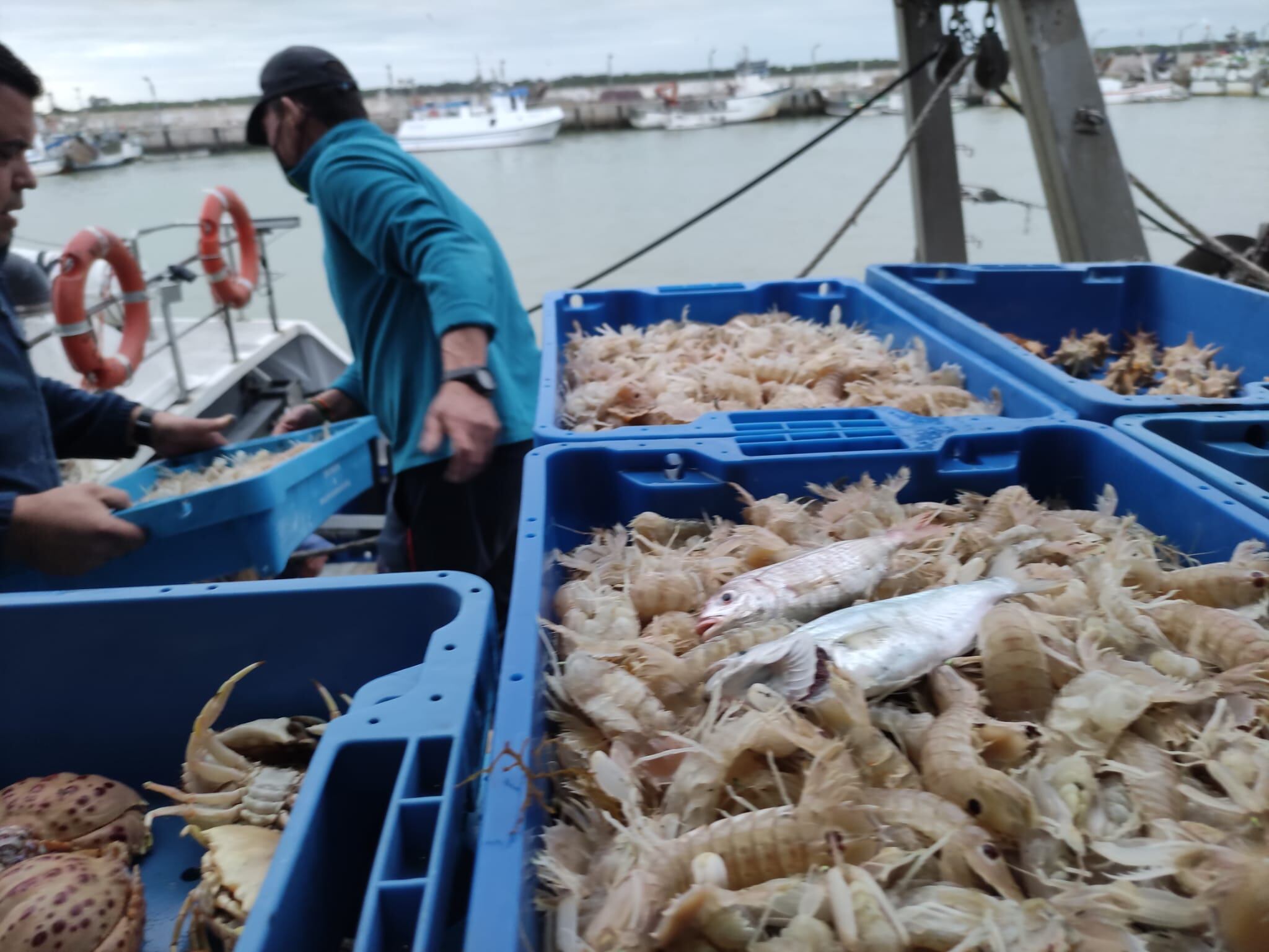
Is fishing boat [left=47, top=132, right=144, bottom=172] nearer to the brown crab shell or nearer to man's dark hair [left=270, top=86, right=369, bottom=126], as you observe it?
man's dark hair [left=270, top=86, right=369, bottom=126]

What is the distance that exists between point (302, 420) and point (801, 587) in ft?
7.75

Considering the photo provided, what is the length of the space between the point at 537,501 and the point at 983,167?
523 inches

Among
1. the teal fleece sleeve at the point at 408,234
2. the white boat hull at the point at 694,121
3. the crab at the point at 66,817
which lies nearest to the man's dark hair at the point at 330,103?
the teal fleece sleeve at the point at 408,234

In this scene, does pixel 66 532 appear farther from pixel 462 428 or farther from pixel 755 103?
pixel 755 103

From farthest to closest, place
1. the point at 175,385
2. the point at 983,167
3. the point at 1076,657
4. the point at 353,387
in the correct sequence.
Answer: the point at 983,167, the point at 175,385, the point at 353,387, the point at 1076,657

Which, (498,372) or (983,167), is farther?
(983,167)

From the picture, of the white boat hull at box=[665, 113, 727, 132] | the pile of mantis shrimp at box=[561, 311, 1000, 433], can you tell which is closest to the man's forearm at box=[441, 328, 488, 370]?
the pile of mantis shrimp at box=[561, 311, 1000, 433]

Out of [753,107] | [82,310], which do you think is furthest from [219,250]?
[753,107]

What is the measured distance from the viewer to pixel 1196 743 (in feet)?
2.94

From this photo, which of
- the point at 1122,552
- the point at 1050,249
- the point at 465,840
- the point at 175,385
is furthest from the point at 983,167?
the point at 465,840

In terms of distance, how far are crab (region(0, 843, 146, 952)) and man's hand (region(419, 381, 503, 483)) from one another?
89 centimetres

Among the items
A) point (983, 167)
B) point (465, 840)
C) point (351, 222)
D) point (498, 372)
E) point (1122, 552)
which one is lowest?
point (465, 840)

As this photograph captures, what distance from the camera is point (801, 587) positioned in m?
1.20

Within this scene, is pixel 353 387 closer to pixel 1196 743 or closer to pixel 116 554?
pixel 116 554
